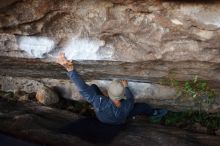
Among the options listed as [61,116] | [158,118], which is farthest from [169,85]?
[61,116]

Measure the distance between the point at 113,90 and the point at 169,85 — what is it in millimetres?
1029

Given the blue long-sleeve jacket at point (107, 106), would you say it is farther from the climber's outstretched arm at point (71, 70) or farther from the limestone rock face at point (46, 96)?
the limestone rock face at point (46, 96)

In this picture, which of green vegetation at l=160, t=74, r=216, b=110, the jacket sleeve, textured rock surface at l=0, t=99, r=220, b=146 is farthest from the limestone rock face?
green vegetation at l=160, t=74, r=216, b=110

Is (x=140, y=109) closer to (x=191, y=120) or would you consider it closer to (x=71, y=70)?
(x=191, y=120)

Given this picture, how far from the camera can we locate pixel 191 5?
3896 millimetres

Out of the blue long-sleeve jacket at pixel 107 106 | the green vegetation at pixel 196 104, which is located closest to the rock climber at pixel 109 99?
the blue long-sleeve jacket at pixel 107 106

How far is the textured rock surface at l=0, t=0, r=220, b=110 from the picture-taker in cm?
407

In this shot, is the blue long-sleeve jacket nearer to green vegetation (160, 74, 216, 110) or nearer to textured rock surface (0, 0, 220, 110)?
textured rock surface (0, 0, 220, 110)

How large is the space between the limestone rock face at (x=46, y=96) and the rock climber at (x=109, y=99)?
1308 millimetres

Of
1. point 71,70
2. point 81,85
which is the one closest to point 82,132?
point 81,85

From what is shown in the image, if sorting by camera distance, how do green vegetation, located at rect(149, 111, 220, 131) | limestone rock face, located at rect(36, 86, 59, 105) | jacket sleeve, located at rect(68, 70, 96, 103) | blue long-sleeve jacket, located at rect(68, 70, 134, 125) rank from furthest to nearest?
limestone rock face, located at rect(36, 86, 59, 105)
green vegetation, located at rect(149, 111, 220, 131)
blue long-sleeve jacket, located at rect(68, 70, 134, 125)
jacket sleeve, located at rect(68, 70, 96, 103)

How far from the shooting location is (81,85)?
16.1 feet

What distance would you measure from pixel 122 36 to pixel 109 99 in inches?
38.1

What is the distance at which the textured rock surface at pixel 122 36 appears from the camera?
407 cm
